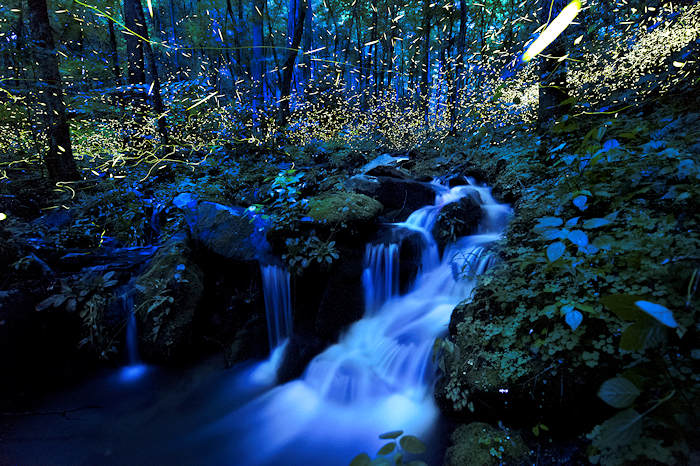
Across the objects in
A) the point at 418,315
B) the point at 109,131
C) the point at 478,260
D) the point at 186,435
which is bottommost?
the point at 186,435

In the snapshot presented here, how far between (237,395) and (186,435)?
668 millimetres

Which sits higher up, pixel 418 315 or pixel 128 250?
pixel 128 250

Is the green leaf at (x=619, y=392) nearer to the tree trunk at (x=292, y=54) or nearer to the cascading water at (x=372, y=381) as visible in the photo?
the cascading water at (x=372, y=381)

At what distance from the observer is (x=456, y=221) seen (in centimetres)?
477

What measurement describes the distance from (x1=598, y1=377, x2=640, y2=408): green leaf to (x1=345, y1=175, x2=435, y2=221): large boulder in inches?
188

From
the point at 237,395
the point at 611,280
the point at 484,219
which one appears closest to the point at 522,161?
the point at 484,219

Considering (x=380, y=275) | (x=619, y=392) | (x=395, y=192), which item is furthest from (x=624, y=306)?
(x=395, y=192)

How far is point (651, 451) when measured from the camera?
1.39 metres

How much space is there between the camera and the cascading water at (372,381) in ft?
9.82

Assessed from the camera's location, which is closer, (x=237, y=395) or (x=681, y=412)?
(x=681, y=412)

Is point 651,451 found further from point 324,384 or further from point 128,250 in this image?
point 128,250

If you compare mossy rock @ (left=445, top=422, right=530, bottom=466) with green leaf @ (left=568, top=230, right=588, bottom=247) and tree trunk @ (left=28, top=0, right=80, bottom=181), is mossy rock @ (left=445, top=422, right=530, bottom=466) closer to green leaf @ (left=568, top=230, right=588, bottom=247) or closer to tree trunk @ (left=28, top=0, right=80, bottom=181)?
green leaf @ (left=568, top=230, right=588, bottom=247)

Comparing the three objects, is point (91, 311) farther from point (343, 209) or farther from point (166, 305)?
point (343, 209)

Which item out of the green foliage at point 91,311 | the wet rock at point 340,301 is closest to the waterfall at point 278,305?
the wet rock at point 340,301
